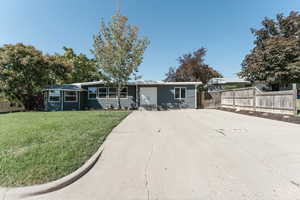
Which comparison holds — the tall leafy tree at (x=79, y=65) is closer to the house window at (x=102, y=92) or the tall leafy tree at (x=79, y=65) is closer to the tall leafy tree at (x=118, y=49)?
the house window at (x=102, y=92)

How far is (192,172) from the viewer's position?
2.76 m

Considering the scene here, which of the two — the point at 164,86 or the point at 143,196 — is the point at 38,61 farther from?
the point at 143,196

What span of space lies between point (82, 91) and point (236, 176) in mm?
16148

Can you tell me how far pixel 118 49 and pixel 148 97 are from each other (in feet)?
18.7

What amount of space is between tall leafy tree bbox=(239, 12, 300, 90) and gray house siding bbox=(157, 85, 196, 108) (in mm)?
6142

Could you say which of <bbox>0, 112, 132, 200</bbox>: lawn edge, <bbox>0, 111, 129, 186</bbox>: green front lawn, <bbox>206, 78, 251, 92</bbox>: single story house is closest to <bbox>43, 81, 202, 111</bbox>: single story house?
<bbox>206, 78, 251, 92</bbox>: single story house

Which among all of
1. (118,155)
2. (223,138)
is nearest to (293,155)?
(223,138)

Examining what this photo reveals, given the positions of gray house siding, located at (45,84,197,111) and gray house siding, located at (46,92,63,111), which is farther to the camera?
gray house siding, located at (45,84,197,111)

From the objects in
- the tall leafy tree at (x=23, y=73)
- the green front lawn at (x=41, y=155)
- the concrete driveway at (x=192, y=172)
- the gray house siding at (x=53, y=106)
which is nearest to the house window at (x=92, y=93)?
the gray house siding at (x=53, y=106)

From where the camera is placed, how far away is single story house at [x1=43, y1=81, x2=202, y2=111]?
15.4 m

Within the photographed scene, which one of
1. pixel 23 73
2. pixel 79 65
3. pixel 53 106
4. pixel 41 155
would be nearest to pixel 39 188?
pixel 41 155

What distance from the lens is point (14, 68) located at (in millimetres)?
13719

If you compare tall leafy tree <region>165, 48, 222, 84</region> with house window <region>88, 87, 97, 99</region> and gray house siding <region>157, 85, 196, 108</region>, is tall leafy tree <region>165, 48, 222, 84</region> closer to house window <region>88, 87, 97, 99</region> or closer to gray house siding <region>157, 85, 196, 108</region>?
gray house siding <region>157, 85, 196, 108</region>

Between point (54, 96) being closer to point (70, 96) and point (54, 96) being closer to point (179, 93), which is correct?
point (70, 96)
